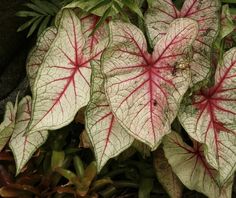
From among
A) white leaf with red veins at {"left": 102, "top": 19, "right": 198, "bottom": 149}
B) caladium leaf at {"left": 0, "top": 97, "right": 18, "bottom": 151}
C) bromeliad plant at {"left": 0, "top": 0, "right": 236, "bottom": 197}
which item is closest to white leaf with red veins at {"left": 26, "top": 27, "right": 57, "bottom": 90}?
bromeliad plant at {"left": 0, "top": 0, "right": 236, "bottom": 197}

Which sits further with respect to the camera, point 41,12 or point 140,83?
point 41,12

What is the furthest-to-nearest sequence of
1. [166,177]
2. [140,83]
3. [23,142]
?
Answer: [166,177]
[23,142]
[140,83]

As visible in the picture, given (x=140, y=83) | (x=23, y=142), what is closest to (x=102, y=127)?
(x=140, y=83)

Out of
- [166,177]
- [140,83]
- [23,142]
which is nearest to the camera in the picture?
[140,83]

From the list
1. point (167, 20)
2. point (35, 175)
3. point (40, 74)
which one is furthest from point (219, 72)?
point (35, 175)

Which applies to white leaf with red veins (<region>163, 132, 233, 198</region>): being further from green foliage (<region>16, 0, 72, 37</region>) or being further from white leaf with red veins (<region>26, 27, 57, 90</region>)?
green foliage (<region>16, 0, 72, 37</region>)

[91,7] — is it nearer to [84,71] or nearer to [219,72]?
[84,71]

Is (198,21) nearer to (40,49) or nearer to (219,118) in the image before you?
(219,118)
